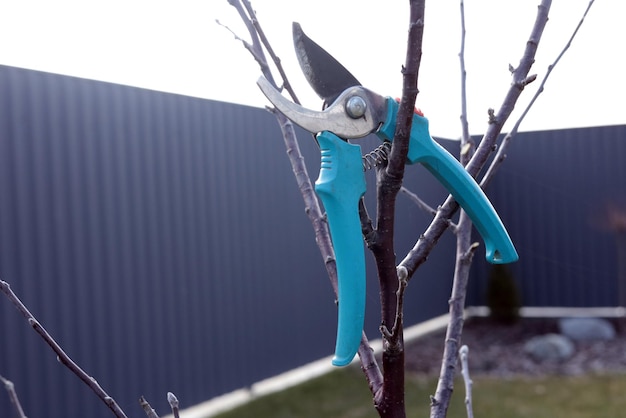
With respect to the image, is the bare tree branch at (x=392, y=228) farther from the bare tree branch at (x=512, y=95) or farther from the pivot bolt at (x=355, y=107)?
the bare tree branch at (x=512, y=95)

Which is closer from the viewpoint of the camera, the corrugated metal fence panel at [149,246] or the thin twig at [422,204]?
the thin twig at [422,204]

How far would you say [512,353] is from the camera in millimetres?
5434

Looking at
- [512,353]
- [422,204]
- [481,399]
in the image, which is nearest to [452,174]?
[422,204]

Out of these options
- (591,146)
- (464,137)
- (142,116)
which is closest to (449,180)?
(464,137)

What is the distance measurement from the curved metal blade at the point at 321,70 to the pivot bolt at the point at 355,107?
1.0 inches

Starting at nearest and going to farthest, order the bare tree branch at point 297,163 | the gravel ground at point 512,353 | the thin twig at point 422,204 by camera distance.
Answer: the bare tree branch at point 297,163 → the thin twig at point 422,204 → the gravel ground at point 512,353

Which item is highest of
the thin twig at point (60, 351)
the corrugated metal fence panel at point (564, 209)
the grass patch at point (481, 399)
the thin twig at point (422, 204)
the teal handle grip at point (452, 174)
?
the teal handle grip at point (452, 174)

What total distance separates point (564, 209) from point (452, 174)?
6383 millimetres

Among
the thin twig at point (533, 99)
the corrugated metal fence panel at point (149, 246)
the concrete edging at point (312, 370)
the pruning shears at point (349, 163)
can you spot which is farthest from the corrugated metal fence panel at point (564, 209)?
the pruning shears at point (349, 163)

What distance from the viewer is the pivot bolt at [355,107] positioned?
0.68 meters

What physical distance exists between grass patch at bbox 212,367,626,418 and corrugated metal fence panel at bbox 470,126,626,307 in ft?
7.27

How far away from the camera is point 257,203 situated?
4.25 metres

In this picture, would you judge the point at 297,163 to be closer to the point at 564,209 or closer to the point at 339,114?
the point at 339,114

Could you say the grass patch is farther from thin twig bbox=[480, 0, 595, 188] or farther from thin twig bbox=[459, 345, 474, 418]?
thin twig bbox=[480, 0, 595, 188]
